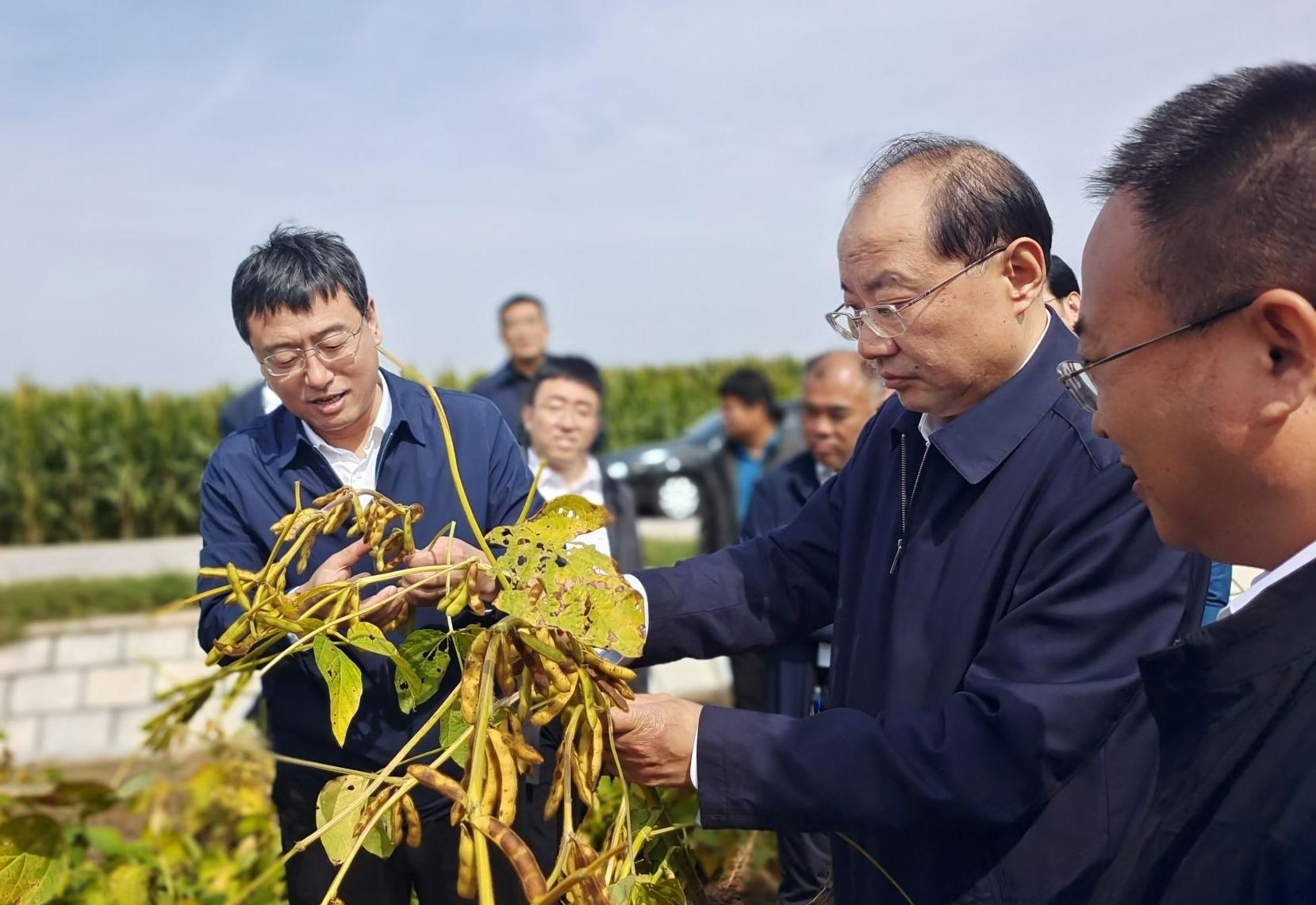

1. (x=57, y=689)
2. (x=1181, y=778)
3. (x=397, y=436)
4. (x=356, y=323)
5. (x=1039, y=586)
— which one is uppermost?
(x=356, y=323)

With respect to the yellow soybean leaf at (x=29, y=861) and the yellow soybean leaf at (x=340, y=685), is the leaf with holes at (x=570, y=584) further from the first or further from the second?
the yellow soybean leaf at (x=29, y=861)

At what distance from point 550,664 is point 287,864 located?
3.79 ft

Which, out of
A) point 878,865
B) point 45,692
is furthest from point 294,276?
point 45,692

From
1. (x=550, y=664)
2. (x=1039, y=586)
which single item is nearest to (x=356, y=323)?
(x=550, y=664)

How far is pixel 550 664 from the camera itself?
62.3 inches

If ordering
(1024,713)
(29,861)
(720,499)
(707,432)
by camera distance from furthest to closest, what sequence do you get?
(707,432), (720,499), (29,861), (1024,713)

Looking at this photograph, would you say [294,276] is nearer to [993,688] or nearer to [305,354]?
[305,354]

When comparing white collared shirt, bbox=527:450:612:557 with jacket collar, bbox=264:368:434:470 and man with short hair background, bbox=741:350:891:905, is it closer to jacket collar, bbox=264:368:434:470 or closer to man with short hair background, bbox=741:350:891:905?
man with short hair background, bbox=741:350:891:905

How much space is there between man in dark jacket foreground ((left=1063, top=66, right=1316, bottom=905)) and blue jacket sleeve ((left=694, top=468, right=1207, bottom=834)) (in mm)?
421

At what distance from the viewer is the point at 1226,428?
1.10 metres

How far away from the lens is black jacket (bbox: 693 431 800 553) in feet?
22.0

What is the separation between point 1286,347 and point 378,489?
5.54 feet

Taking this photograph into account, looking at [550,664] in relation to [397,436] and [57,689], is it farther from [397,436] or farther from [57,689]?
[57,689]

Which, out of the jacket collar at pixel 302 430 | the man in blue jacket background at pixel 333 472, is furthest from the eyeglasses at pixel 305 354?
the jacket collar at pixel 302 430
